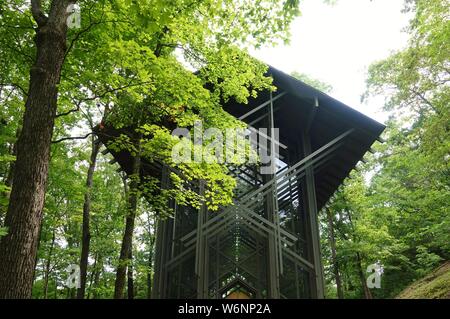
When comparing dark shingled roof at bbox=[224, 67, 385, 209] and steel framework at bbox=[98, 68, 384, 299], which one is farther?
dark shingled roof at bbox=[224, 67, 385, 209]

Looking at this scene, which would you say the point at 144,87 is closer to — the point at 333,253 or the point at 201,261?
the point at 201,261

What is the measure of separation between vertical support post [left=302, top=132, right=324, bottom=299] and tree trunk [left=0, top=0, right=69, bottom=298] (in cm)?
837

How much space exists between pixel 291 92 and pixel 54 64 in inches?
309

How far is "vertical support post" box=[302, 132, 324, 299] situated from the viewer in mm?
10584

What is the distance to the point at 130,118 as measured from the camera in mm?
7977

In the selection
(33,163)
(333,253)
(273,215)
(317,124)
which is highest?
(317,124)

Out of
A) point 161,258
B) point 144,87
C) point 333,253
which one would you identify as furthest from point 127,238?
point 333,253

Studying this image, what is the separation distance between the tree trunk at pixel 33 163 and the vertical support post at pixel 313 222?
27.4 ft

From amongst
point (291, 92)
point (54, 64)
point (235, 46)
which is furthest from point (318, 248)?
point (54, 64)

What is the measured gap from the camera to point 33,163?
4.73 m

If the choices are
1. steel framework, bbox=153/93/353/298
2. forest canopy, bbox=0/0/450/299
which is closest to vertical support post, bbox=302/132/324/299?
steel framework, bbox=153/93/353/298

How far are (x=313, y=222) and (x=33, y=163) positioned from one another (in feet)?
29.3

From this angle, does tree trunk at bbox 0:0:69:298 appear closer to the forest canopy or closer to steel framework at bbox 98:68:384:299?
the forest canopy
